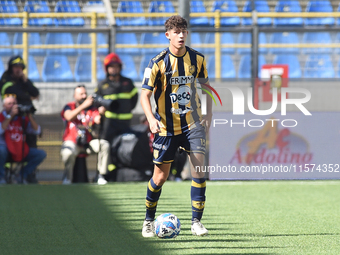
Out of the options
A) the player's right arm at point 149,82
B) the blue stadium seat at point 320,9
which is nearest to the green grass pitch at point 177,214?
the player's right arm at point 149,82

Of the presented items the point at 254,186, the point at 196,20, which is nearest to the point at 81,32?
the point at 196,20

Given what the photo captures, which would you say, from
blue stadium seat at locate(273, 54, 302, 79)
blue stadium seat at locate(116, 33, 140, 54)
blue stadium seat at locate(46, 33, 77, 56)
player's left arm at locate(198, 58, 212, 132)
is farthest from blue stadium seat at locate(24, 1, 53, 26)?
player's left arm at locate(198, 58, 212, 132)

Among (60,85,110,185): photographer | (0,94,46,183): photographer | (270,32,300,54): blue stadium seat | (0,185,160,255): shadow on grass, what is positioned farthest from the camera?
(270,32,300,54): blue stadium seat

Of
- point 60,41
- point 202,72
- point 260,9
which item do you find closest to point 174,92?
point 202,72

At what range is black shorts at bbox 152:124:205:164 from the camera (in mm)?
4438

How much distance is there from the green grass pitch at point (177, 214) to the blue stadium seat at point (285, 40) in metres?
2.58

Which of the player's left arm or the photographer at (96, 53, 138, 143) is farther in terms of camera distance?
the photographer at (96, 53, 138, 143)

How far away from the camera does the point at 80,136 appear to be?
8.43 meters

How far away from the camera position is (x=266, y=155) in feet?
25.5

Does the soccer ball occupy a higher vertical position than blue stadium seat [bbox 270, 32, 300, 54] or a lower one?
lower

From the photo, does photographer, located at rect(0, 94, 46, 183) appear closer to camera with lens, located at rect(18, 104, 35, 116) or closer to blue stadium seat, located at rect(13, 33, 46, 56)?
camera with lens, located at rect(18, 104, 35, 116)

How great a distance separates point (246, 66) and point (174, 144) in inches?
207

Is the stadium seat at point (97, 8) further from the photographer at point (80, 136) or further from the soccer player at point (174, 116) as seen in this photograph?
the soccer player at point (174, 116)

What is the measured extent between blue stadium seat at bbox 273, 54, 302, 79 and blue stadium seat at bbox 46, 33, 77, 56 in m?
3.62
